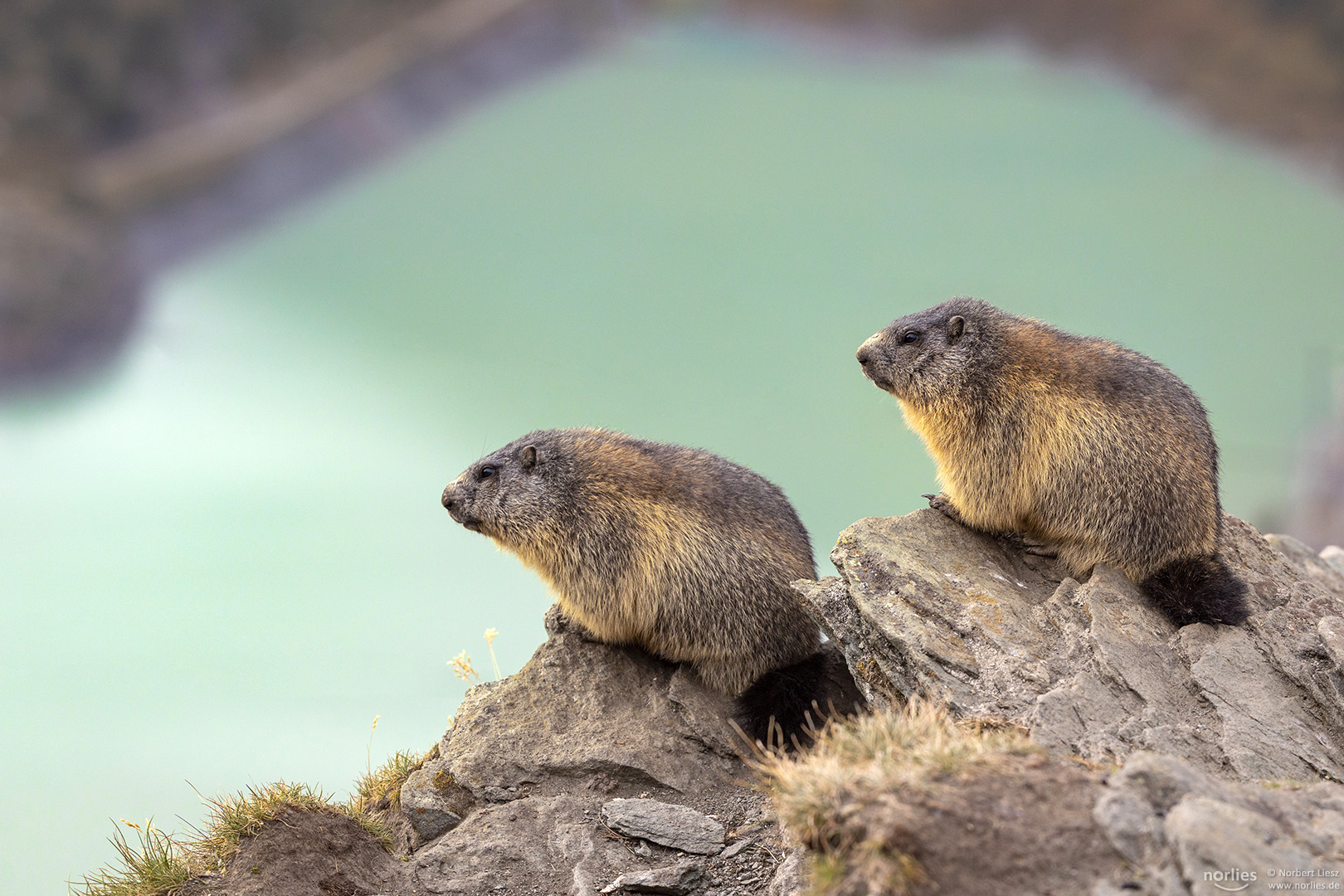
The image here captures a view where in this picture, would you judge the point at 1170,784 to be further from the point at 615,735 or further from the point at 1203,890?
the point at 615,735

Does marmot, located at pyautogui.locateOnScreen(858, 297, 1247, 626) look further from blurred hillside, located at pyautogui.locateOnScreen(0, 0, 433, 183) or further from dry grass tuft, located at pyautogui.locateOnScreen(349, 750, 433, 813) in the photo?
blurred hillside, located at pyautogui.locateOnScreen(0, 0, 433, 183)

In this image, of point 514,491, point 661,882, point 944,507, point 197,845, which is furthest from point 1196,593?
point 197,845

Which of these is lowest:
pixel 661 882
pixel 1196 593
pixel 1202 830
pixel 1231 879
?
pixel 1231 879

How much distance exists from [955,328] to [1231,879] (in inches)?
160

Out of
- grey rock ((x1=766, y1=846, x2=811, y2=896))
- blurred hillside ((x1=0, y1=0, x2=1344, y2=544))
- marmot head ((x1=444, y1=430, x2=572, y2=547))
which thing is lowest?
grey rock ((x1=766, y1=846, x2=811, y2=896))

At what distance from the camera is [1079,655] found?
643cm

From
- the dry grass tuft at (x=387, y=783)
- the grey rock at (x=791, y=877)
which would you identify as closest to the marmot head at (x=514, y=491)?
the dry grass tuft at (x=387, y=783)

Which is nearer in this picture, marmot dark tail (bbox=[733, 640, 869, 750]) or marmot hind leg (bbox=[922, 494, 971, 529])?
marmot dark tail (bbox=[733, 640, 869, 750])

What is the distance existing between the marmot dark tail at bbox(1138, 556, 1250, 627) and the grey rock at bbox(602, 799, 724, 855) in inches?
129

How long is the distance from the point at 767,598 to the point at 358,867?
3.27m

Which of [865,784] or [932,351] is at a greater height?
[932,351]

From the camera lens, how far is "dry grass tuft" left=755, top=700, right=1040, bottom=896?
14.3ft

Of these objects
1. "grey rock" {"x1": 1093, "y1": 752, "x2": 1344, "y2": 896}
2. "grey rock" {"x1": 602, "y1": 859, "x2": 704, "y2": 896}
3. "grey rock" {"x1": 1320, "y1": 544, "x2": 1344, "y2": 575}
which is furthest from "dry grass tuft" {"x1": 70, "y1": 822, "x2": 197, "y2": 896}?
"grey rock" {"x1": 1320, "y1": 544, "x2": 1344, "y2": 575}

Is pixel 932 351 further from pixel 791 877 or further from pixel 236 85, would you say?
pixel 236 85
